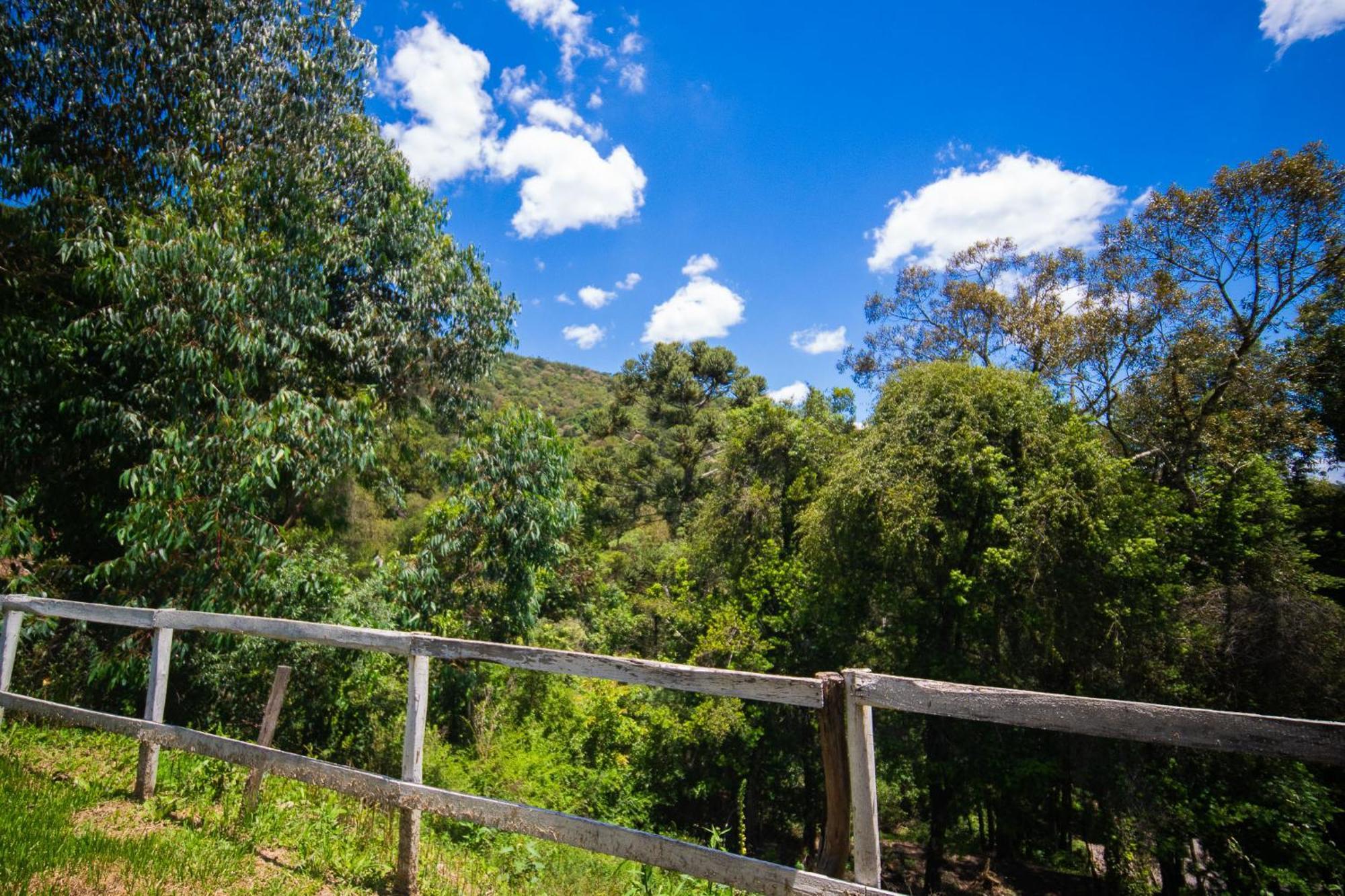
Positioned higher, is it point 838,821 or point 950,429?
point 950,429

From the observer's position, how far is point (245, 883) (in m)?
A: 3.38

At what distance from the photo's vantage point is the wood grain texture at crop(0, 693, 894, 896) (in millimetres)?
2574

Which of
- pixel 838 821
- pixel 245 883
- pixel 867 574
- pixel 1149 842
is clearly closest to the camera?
pixel 838 821

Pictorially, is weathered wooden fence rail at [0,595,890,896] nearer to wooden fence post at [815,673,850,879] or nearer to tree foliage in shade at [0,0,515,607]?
wooden fence post at [815,673,850,879]

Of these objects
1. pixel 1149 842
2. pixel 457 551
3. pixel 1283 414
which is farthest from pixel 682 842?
pixel 1283 414

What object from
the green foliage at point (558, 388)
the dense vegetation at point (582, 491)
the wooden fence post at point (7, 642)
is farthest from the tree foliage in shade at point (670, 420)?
the wooden fence post at point (7, 642)

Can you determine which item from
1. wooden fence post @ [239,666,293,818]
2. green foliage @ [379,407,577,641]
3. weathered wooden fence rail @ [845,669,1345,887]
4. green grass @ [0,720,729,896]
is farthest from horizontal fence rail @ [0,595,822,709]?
green foliage @ [379,407,577,641]

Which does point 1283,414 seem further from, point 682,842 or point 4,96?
point 4,96

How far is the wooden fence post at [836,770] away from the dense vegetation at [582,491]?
261 inches

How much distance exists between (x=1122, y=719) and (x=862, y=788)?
95 cm

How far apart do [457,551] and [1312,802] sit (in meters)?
14.2

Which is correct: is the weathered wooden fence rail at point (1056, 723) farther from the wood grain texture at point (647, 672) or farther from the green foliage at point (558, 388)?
the green foliage at point (558, 388)

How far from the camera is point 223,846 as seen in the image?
3.73 meters

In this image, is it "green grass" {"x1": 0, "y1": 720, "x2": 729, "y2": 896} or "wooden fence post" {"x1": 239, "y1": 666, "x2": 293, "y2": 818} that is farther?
"wooden fence post" {"x1": 239, "y1": 666, "x2": 293, "y2": 818}
